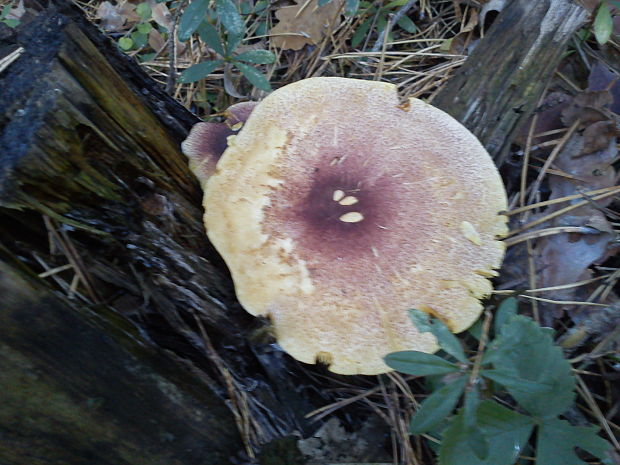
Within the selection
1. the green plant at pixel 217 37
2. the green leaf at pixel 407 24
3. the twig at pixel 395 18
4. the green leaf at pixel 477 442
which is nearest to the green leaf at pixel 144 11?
the green plant at pixel 217 37

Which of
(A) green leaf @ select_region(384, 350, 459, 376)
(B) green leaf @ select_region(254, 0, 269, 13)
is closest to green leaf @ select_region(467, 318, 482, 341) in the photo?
(A) green leaf @ select_region(384, 350, 459, 376)

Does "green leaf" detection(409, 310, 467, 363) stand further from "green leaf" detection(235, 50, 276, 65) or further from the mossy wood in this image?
"green leaf" detection(235, 50, 276, 65)

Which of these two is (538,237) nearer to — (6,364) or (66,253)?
(66,253)

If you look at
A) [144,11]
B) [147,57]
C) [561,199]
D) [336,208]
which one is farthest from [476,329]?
[144,11]

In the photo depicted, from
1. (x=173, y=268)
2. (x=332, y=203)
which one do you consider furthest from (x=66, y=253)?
(x=332, y=203)

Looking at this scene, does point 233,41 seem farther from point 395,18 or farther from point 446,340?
point 446,340

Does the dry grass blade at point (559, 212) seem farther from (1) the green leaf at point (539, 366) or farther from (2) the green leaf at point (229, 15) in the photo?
(2) the green leaf at point (229, 15)
